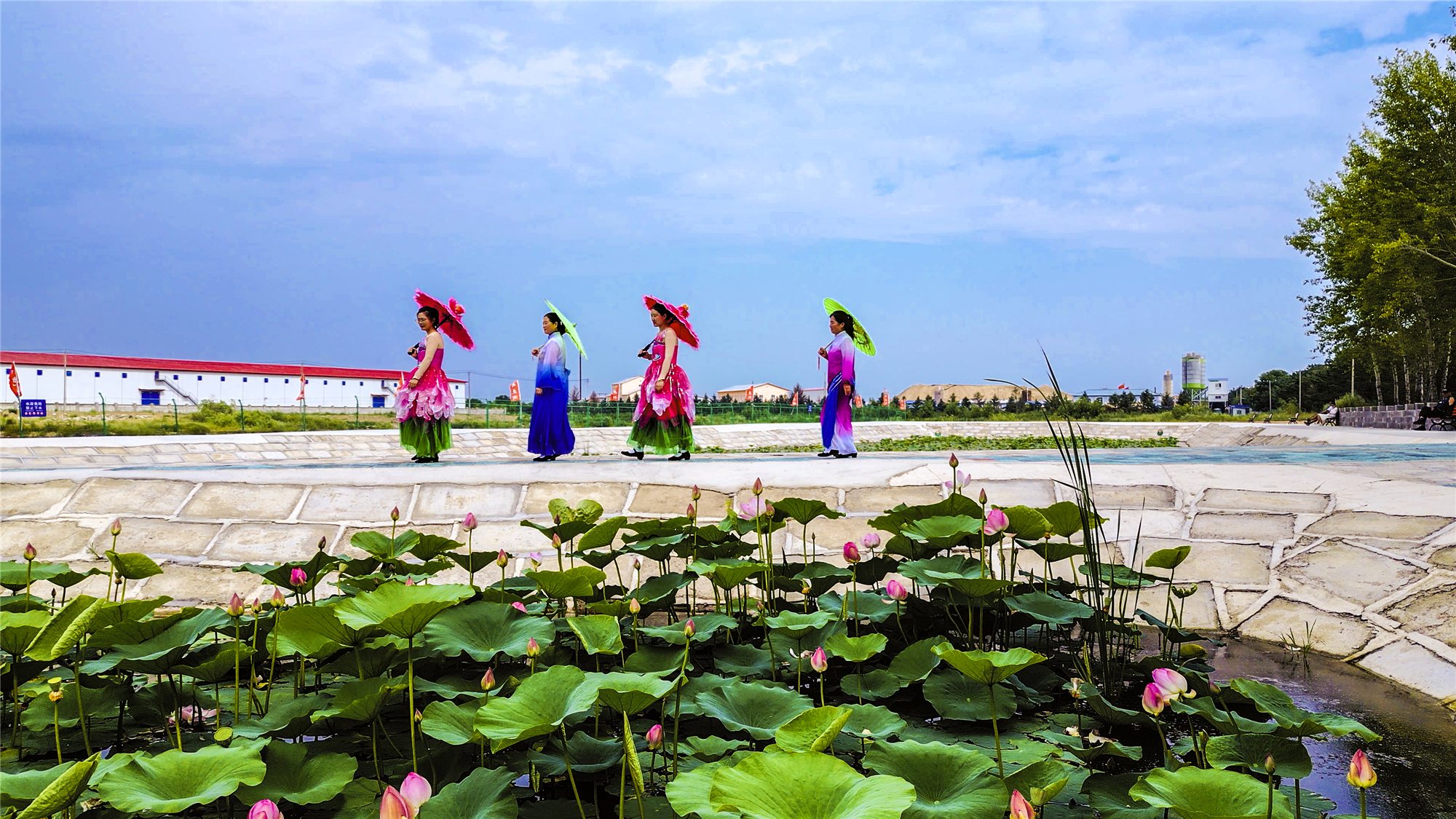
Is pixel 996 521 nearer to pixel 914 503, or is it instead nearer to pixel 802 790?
pixel 802 790

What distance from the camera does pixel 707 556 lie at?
2293 millimetres

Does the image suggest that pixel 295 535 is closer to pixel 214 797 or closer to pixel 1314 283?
pixel 214 797

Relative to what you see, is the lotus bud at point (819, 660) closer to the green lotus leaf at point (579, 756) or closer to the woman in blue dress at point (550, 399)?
the green lotus leaf at point (579, 756)

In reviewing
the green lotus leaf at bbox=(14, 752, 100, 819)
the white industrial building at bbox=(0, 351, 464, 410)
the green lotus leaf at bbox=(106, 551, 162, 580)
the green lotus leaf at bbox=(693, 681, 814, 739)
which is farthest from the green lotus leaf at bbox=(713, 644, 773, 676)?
the white industrial building at bbox=(0, 351, 464, 410)

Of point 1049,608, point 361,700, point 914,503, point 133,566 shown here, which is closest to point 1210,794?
point 1049,608

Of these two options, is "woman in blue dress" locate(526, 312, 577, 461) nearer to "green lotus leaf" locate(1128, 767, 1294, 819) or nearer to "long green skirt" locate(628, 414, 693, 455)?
"long green skirt" locate(628, 414, 693, 455)

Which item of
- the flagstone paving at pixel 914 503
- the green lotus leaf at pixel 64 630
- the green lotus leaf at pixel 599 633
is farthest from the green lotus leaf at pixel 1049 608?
the green lotus leaf at pixel 64 630

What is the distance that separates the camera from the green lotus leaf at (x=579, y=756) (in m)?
1.27

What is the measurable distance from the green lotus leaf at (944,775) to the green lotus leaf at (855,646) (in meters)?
0.37

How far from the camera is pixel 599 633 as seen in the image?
4.84 feet

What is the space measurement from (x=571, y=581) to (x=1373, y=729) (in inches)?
69.9

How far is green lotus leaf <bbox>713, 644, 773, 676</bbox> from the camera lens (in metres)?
1.81

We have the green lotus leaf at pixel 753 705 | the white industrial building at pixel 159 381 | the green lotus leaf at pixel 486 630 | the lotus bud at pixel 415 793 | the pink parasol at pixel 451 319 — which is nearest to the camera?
the lotus bud at pixel 415 793

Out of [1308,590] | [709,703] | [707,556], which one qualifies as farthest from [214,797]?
[1308,590]
